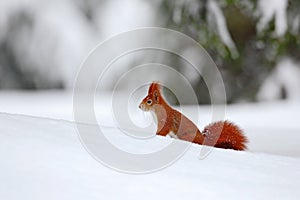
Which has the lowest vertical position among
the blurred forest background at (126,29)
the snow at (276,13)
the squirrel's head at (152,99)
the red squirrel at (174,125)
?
the red squirrel at (174,125)

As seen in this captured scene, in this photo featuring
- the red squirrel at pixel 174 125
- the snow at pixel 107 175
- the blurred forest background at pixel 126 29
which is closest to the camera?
the snow at pixel 107 175

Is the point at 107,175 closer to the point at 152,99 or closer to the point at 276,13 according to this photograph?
the point at 152,99

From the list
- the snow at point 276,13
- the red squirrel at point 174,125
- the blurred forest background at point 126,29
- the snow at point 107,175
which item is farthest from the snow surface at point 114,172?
the snow at point 276,13

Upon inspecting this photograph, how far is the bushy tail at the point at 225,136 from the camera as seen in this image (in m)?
1.32

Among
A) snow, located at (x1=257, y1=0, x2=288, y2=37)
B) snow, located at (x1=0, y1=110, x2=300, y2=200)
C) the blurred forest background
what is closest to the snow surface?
snow, located at (x1=0, y1=110, x2=300, y2=200)

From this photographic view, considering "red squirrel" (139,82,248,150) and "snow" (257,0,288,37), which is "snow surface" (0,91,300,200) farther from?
"snow" (257,0,288,37)

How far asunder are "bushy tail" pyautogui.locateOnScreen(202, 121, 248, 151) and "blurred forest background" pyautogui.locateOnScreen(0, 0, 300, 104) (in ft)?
3.21

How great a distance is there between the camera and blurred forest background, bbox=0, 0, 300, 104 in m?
2.23

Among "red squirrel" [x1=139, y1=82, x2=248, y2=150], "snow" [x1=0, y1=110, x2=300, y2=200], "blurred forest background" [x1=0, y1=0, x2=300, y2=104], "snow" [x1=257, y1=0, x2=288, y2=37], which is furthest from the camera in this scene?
"snow" [x1=257, y1=0, x2=288, y2=37]

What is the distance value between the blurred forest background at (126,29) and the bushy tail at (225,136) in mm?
978

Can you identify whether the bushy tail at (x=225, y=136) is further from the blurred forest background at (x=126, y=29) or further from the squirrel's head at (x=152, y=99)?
the blurred forest background at (x=126, y=29)

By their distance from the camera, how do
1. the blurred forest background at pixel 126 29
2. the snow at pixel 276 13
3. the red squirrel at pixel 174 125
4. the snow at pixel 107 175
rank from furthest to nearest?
the snow at pixel 276 13
the blurred forest background at pixel 126 29
the red squirrel at pixel 174 125
the snow at pixel 107 175

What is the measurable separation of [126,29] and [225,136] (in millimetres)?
1042

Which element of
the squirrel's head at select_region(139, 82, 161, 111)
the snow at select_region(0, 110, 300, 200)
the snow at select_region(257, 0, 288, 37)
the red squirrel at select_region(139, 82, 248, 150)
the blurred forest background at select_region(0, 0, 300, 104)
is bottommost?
the snow at select_region(0, 110, 300, 200)
